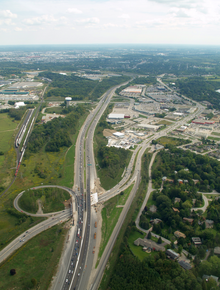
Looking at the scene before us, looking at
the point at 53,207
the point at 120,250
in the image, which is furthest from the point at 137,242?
the point at 53,207

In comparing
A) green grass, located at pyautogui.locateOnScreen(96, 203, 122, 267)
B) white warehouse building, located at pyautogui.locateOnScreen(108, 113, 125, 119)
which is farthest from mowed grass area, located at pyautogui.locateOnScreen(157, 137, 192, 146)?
green grass, located at pyautogui.locateOnScreen(96, 203, 122, 267)

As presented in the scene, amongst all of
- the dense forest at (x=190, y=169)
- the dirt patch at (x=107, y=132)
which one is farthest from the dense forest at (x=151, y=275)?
the dirt patch at (x=107, y=132)

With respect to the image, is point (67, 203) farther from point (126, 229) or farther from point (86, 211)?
point (126, 229)

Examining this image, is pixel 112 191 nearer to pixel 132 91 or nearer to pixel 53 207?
pixel 53 207

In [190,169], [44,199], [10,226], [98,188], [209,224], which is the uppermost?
[190,169]

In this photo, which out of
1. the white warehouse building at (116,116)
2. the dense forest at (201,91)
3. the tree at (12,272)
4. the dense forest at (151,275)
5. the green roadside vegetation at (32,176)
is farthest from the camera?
the dense forest at (201,91)

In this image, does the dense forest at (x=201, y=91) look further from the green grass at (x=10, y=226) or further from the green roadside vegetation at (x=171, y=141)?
the green grass at (x=10, y=226)

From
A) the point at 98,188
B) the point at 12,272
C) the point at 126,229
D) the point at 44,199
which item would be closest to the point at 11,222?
the point at 44,199
